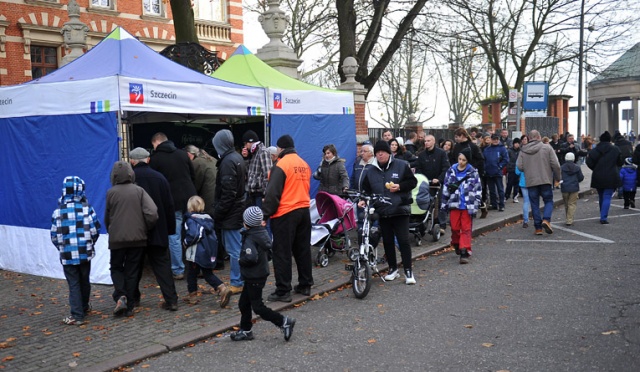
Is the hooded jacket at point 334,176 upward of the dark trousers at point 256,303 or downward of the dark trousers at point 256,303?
upward

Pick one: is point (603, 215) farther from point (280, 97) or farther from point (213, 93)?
point (213, 93)

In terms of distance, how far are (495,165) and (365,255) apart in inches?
302

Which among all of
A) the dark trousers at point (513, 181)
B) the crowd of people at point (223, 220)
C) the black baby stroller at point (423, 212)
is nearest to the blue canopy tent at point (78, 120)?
the crowd of people at point (223, 220)

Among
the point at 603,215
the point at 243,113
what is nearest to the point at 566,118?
the point at 603,215

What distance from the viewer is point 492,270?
8961 mm

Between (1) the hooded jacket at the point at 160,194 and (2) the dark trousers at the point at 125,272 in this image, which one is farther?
(1) the hooded jacket at the point at 160,194

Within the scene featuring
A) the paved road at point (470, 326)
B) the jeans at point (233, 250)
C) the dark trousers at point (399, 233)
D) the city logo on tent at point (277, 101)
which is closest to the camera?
the paved road at point (470, 326)

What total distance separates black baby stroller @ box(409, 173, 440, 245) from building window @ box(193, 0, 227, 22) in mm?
21132

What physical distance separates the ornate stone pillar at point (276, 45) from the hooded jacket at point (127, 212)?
6710 mm

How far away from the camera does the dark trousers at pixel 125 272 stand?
7031 mm

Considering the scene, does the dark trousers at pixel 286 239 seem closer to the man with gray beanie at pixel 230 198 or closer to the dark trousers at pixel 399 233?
the man with gray beanie at pixel 230 198

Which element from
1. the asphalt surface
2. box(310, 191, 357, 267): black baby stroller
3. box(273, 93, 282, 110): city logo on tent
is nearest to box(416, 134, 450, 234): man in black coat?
box(310, 191, 357, 267): black baby stroller

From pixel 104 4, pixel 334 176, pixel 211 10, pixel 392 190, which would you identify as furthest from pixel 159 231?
pixel 211 10

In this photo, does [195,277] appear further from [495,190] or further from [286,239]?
[495,190]
